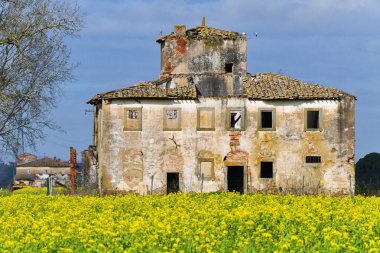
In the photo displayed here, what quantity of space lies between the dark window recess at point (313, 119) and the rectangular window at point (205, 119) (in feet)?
17.8

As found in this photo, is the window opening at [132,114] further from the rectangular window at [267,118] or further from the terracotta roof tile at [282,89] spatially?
the rectangular window at [267,118]

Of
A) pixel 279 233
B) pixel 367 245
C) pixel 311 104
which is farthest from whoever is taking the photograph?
pixel 311 104

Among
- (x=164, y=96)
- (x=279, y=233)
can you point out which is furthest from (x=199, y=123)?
(x=279, y=233)

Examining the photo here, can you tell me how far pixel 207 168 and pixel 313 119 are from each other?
663 centimetres

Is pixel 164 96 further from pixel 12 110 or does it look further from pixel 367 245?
pixel 367 245

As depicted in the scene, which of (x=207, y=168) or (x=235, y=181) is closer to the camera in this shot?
(x=207, y=168)

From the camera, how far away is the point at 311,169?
1818 inches

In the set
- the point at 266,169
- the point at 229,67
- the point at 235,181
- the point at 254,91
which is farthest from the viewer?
the point at 235,181

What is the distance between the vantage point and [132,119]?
46.2 meters

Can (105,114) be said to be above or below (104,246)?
above

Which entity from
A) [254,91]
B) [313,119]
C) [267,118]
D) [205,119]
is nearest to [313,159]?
[313,119]

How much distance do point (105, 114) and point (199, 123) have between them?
525 cm

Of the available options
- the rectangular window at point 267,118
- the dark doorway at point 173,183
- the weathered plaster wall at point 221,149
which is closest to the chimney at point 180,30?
the weathered plaster wall at point 221,149

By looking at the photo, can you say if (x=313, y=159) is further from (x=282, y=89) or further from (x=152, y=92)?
(x=152, y=92)
